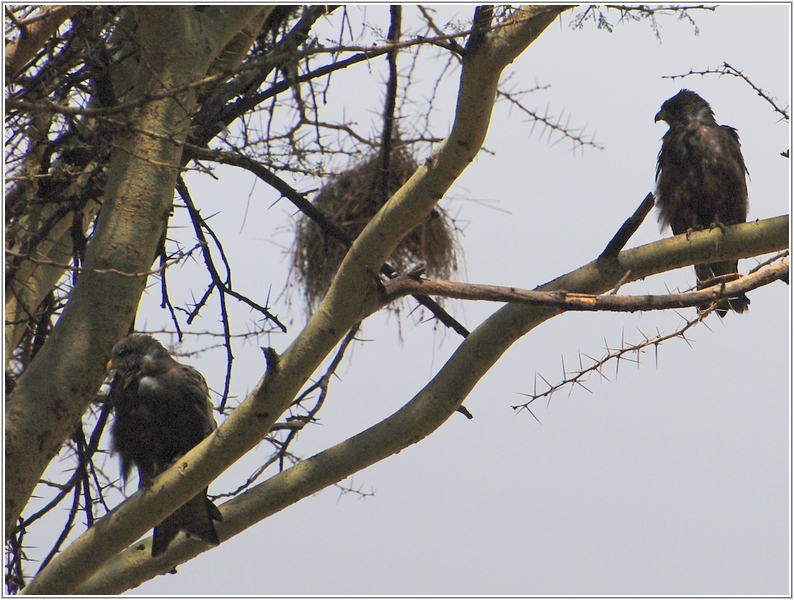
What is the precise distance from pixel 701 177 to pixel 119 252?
298 cm

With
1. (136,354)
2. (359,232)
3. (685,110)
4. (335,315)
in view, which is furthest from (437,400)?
(685,110)

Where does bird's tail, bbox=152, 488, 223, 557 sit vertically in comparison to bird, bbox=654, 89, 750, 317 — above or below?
below

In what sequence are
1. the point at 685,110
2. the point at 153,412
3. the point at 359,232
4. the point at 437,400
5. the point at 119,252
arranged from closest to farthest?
1. the point at 437,400
2. the point at 119,252
3. the point at 153,412
4. the point at 359,232
5. the point at 685,110

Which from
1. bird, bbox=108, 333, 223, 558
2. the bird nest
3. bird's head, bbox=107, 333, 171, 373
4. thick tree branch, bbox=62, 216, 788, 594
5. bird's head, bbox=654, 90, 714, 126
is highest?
bird's head, bbox=654, 90, 714, 126

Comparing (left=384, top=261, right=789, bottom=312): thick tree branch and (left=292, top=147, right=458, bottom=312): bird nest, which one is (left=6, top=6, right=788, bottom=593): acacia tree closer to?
(left=384, top=261, right=789, bottom=312): thick tree branch

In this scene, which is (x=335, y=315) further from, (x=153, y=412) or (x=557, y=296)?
(x=153, y=412)

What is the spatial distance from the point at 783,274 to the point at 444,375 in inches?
39.1

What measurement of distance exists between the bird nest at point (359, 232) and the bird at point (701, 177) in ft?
4.07

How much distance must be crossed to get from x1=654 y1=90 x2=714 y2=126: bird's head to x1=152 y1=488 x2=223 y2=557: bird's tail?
326cm

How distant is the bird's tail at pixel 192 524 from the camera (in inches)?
104

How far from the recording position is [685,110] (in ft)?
15.1

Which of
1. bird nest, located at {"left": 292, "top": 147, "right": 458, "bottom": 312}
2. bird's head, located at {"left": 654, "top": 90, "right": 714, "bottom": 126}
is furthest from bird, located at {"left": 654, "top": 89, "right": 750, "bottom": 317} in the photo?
bird nest, located at {"left": 292, "top": 147, "right": 458, "bottom": 312}

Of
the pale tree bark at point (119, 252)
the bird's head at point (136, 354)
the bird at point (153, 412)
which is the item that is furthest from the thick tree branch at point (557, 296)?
the bird's head at point (136, 354)

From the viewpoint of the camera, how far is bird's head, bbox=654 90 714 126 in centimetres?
455
